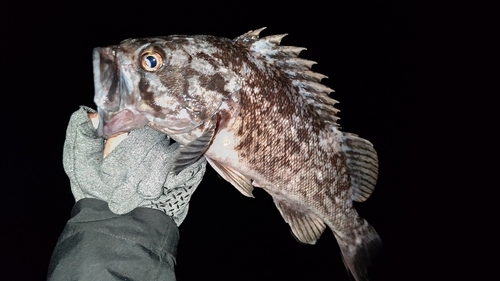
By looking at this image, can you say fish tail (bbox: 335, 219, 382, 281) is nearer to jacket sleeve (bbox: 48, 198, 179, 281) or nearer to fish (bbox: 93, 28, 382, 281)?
fish (bbox: 93, 28, 382, 281)

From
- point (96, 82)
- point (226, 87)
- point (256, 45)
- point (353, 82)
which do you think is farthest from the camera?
point (353, 82)

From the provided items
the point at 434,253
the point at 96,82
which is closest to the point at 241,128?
the point at 96,82

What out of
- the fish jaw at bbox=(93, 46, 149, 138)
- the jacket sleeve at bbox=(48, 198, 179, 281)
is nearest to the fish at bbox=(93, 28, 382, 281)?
the fish jaw at bbox=(93, 46, 149, 138)

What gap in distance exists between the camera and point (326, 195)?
160 cm

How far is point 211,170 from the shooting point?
4582mm

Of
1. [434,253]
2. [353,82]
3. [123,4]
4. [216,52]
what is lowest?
[434,253]

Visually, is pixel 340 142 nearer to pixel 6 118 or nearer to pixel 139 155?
pixel 139 155

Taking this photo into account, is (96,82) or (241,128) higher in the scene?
(96,82)

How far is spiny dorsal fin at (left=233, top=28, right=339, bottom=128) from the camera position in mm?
1409

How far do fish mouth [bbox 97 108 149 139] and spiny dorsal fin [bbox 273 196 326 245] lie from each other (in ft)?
2.49

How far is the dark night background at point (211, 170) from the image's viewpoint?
15.7 feet

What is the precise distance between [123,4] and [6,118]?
242 centimetres

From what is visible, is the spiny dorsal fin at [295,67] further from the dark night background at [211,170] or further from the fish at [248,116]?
the dark night background at [211,170]

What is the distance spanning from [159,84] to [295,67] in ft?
1.77
